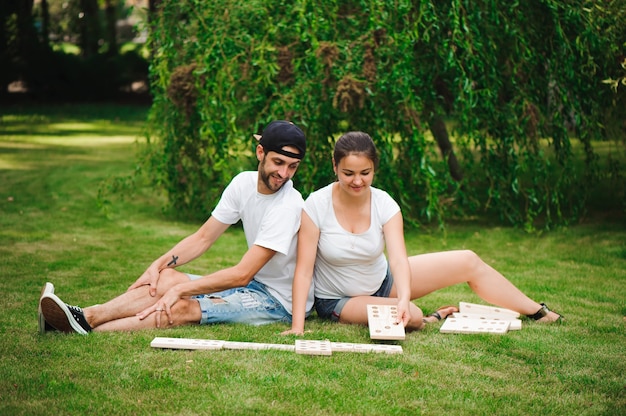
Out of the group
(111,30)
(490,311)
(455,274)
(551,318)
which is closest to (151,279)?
(455,274)

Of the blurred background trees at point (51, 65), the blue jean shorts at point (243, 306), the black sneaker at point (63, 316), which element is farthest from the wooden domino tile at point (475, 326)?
the blurred background trees at point (51, 65)

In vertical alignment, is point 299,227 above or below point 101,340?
above

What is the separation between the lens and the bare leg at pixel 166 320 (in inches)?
174

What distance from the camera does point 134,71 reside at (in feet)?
74.6

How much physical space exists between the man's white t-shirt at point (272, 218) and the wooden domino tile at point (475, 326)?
786 mm

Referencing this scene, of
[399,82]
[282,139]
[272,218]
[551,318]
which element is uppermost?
[399,82]

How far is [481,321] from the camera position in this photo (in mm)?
4770

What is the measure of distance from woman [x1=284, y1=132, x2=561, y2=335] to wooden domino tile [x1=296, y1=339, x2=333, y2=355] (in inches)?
11.3

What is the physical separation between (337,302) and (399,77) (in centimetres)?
305

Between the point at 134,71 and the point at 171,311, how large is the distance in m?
19.2

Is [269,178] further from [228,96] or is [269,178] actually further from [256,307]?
[228,96]

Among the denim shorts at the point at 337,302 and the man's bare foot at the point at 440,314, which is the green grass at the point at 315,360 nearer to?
the denim shorts at the point at 337,302

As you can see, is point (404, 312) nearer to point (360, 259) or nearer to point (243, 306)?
point (360, 259)

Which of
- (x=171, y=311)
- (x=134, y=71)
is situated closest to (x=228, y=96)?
(x=171, y=311)
